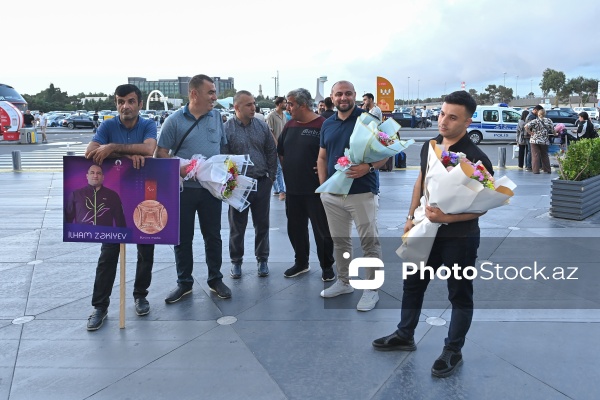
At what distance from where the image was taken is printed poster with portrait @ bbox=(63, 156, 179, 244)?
438 cm

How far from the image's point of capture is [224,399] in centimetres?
338

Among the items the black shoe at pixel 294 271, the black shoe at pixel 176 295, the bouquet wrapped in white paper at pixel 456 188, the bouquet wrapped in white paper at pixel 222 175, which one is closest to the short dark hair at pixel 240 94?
the bouquet wrapped in white paper at pixel 222 175

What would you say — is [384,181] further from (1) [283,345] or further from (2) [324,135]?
(1) [283,345]

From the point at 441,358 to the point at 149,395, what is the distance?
6.18ft

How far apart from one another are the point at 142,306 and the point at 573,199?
21.7 ft

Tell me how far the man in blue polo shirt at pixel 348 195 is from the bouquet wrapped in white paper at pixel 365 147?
0.08 metres

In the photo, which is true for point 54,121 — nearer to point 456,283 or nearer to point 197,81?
point 197,81

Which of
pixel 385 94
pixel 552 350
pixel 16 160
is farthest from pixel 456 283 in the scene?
Result: pixel 16 160

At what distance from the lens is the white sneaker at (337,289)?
5.18 m

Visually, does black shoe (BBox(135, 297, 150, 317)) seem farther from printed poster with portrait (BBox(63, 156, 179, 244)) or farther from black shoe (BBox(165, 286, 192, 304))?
printed poster with portrait (BBox(63, 156, 179, 244))

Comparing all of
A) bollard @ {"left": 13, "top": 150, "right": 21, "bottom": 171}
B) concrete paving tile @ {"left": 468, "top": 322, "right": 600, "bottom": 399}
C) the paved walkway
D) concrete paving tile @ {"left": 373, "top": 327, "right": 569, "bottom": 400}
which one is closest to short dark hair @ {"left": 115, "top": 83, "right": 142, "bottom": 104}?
the paved walkway

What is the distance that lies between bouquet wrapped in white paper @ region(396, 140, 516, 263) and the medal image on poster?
6.48 ft

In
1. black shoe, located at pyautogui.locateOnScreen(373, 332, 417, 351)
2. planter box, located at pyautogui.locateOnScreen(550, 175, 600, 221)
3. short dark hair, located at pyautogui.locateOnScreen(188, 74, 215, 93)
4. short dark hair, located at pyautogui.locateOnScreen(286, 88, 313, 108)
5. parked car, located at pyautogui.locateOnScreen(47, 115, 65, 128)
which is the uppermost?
parked car, located at pyautogui.locateOnScreen(47, 115, 65, 128)

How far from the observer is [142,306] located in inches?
190
